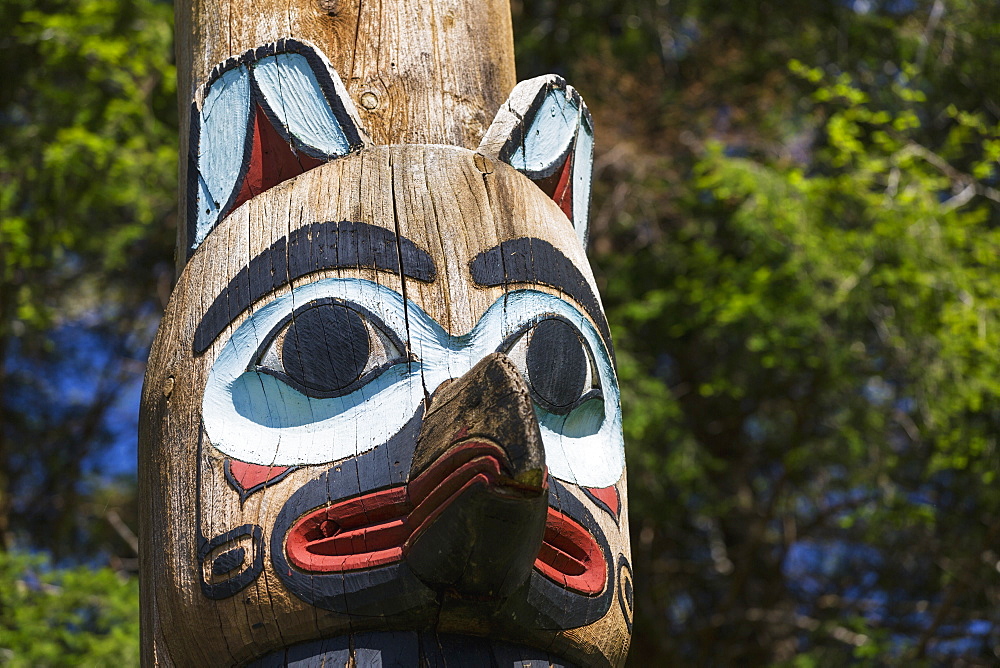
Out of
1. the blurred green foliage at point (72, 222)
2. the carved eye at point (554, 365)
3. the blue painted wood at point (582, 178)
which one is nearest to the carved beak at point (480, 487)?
the carved eye at point (554, 365)

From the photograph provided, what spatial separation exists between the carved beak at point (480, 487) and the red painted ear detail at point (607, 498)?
1.17 feet

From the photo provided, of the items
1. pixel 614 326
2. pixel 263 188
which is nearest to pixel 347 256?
pixel 263 188

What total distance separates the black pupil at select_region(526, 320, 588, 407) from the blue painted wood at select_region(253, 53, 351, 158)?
66cm

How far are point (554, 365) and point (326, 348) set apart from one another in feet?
1.54

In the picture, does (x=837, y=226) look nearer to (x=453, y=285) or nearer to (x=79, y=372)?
(x=453, y=285)

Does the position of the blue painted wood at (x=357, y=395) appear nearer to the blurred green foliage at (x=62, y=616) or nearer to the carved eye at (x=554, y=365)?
the carved eye at (x=554, y=365)

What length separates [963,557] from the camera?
22.3ft

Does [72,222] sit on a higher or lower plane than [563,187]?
higher

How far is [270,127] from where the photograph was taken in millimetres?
2459

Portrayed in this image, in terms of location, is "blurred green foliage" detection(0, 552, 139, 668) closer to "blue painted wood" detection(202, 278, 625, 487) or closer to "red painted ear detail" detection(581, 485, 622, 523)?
"blue painted wood" detection(202, 278, 625, 487)

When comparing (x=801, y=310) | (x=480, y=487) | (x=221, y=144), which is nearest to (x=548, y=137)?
(x=221, y=144)

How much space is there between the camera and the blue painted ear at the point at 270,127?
2.45m

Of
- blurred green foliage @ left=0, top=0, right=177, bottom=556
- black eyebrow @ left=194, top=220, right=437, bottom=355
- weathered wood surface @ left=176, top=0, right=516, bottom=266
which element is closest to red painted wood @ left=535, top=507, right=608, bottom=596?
black eyebrow @ left=194, top=220, right=437, bottom=355

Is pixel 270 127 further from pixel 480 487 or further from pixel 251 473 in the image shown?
pixel 480 487
